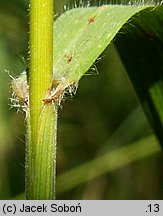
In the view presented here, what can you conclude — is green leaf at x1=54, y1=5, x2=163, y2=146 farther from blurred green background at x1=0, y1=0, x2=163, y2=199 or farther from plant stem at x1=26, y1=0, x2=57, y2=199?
blurred green background at x1=0, y1=0, x2=163, y2=199

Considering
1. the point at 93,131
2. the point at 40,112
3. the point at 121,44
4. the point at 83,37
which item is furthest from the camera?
the point at 93,131

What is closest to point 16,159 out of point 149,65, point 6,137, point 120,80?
point 6,137

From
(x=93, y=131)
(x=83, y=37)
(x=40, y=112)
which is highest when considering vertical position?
(x=93, y=131)

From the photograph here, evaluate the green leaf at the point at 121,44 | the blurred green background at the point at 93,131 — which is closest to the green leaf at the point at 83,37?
the green leaf at the point at 121,44

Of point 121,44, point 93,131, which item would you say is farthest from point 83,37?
point 93,131

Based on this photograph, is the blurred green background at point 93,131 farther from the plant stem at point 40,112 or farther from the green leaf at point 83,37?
the plant stem at point 40,112

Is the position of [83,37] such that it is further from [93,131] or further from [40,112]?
[93,131]
